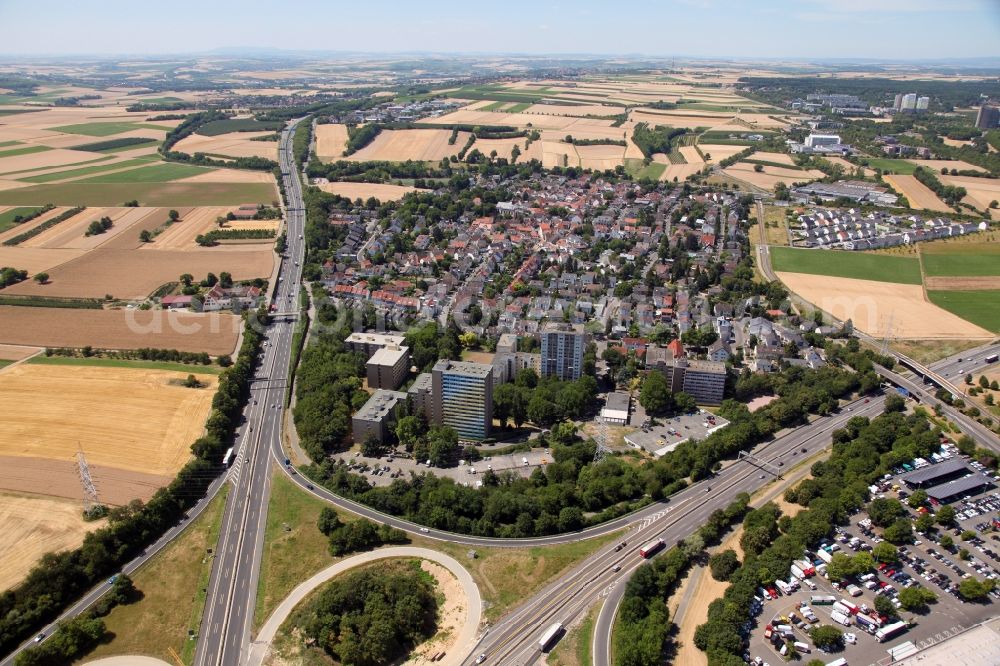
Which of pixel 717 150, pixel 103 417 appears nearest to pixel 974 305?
pixel 103 417

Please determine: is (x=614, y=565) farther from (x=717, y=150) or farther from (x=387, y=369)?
(x=717, y=150)

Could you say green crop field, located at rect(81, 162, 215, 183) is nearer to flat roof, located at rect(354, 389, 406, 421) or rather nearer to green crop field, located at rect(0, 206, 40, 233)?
green crop field, located at rect(0, 206, 40, 233)

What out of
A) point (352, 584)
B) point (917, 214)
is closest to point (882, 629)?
point (352, 584)

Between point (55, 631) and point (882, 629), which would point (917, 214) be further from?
point (55, 631)

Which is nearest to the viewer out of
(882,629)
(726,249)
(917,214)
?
(882,629)

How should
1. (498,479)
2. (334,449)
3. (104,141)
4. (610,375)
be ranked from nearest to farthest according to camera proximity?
(498,479), (334,449), (610,375), (104,141)

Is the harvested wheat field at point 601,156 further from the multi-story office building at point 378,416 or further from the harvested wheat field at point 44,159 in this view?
the harvested wheat field at point 44,159

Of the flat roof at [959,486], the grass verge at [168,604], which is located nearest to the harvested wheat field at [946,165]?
the flat roof at [959,486]
